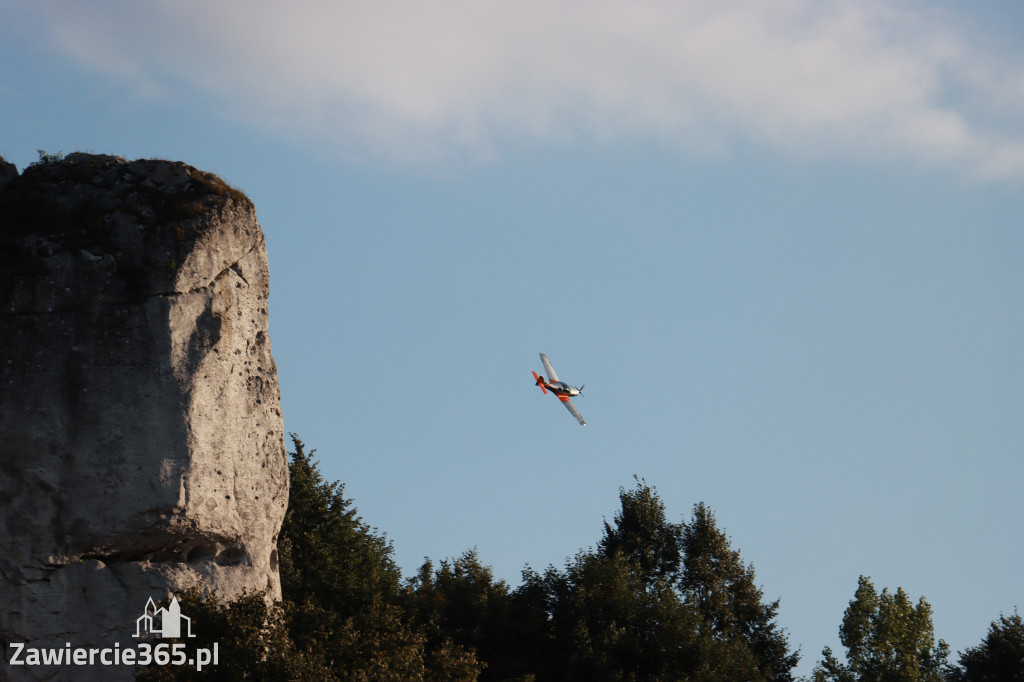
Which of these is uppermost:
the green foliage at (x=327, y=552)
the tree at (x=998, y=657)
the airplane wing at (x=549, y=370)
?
the airplane wing at (x=549, y=370)

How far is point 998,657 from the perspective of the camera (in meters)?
46.2

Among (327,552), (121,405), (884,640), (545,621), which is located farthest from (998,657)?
(121,405)

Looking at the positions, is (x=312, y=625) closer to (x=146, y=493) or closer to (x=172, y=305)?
(x=146, y=493)

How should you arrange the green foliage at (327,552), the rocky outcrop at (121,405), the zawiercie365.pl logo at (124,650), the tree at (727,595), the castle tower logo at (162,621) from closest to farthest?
1. the zawiercie365.pl logo at (124,650)
2. the castle tower logo at (162,621)
3. the rocky outcrop at (121,405)
4. the green foliage at (327,552)
5. the tree at (727,595)

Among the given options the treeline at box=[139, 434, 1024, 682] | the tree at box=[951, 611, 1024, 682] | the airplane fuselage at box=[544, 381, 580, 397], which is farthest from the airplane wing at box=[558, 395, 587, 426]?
the tree at box=[951, 611, 1024, 682]

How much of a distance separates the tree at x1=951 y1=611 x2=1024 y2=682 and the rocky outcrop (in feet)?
99.4

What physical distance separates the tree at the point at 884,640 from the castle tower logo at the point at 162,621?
29627mm

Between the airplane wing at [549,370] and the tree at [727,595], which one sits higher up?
the airplane wing at [549,370]

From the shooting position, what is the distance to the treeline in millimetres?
28531

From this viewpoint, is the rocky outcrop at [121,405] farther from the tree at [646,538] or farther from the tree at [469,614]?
the tree at [646,538]

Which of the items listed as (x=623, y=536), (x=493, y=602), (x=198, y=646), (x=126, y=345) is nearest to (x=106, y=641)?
(x=198, y=646)

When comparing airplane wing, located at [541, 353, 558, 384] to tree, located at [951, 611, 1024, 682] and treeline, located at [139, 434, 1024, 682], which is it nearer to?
treeline, located at [139, 434, 1024, 682]

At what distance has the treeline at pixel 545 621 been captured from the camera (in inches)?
1123

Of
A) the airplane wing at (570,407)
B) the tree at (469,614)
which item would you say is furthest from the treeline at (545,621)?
the airplane wing at (570,407)
